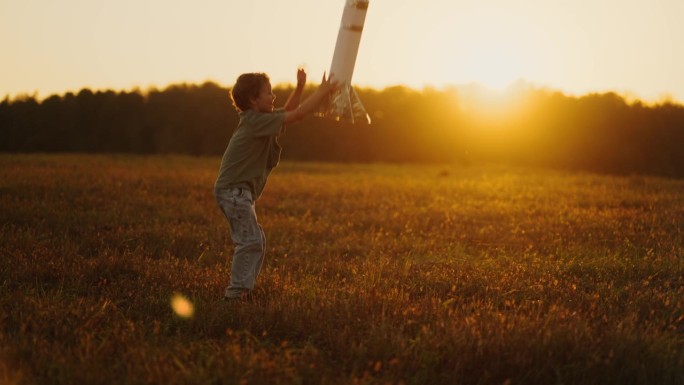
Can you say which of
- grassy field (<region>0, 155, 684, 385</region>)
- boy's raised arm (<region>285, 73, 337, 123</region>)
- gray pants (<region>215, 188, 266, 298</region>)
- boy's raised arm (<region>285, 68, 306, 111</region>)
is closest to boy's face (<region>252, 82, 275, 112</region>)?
boy's raised arm (<region>285, 68, 306, 111</region>)

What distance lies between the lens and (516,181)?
24516 millimetres

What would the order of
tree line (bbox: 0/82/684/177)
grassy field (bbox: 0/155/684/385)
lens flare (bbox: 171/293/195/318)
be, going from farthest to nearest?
tree line (bbox: 0/82/684/177) → lens flare (bbox: 171/293/195/318) → grassy field (bbox: 0/155/684/385)

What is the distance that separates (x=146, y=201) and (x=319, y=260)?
7.02 metres

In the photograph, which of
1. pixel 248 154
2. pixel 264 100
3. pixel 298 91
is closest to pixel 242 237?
pixel 248 154

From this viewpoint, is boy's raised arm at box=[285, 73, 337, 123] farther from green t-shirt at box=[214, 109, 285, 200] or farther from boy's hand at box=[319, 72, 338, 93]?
green t-shirt at box=[214, 109, 285, 200]

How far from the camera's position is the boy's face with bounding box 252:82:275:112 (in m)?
5.86

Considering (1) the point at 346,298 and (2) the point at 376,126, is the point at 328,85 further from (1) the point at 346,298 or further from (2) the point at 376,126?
(2) the point at 376,126

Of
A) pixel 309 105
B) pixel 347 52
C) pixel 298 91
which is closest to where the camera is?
pixel 309 105

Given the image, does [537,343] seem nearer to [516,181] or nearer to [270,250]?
[270,250]

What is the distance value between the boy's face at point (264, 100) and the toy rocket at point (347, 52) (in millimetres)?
617

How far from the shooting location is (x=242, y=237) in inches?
238

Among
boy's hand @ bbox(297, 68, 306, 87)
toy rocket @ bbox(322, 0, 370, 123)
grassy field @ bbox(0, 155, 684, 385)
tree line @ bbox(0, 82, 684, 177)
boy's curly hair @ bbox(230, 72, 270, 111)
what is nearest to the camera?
grassy field @ bbox(0, 155, 684, 385)

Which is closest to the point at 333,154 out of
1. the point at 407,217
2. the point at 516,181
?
the point at 516,181

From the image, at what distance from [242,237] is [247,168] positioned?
0.63 meters
